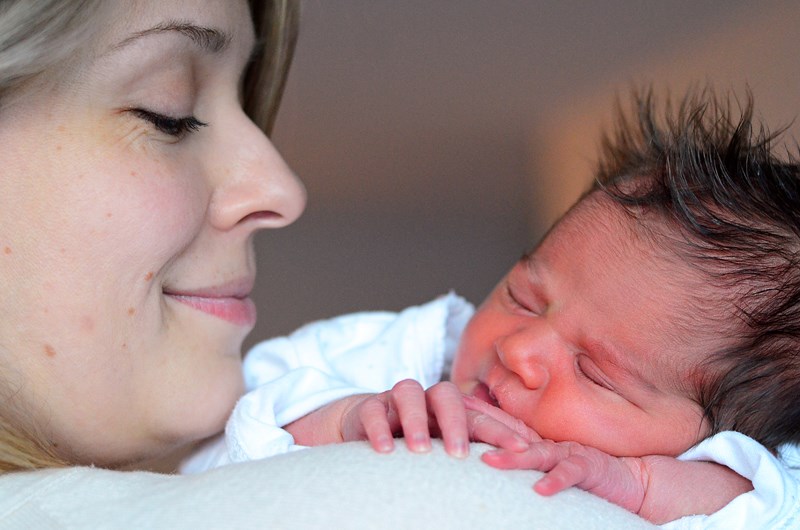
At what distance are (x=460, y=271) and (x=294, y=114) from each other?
93 centimetres

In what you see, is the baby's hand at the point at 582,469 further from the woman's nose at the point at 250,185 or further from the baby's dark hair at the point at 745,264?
the woman's nose at the point at 250,185

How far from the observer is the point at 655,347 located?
3.43 feet

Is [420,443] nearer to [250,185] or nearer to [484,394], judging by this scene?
[484,394]

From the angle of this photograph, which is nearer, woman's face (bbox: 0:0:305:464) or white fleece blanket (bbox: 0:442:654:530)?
white fleece blanket (bbox: 0:442:654:530)

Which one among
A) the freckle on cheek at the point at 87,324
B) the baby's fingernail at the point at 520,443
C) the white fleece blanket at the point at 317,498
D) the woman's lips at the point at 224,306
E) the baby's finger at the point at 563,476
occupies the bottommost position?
the baby's finger at the point at 563,476

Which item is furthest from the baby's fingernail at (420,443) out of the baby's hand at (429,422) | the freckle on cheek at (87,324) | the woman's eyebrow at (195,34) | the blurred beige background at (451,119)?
the blurred beige background at (451,119)

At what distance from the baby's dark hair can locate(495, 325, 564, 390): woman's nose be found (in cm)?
18

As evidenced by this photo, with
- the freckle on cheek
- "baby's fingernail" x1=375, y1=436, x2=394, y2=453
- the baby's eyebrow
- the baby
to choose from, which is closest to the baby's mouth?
the baby

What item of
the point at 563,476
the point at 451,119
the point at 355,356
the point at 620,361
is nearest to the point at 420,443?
the point at 563,476

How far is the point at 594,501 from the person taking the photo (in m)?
0.78

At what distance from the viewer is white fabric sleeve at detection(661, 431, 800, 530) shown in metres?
0.91

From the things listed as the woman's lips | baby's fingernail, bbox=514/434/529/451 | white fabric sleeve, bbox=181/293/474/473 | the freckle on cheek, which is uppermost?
the freckle on cheek

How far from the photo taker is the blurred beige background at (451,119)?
9.11 ft

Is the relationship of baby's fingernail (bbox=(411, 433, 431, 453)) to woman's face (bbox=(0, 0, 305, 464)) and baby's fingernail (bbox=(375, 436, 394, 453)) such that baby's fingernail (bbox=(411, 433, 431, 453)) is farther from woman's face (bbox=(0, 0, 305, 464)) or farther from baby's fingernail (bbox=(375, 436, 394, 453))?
woman's face (bbox=(0, 0, 305, 464))
